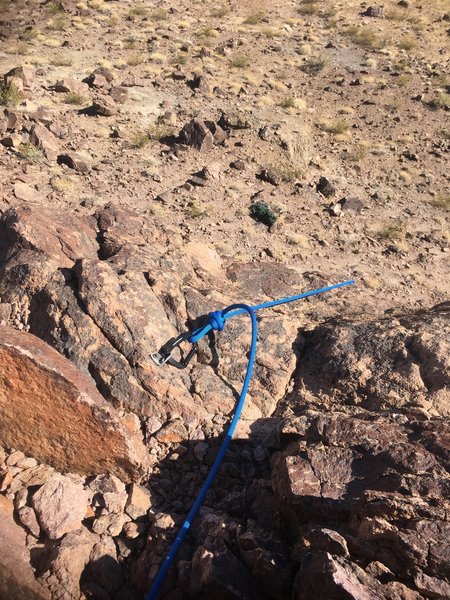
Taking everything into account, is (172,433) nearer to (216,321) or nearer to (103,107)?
(216,321)

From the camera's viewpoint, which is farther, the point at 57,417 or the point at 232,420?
the point at 232,420

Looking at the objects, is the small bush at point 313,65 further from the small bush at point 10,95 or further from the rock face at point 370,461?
the rock face at point 370,461

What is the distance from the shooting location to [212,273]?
5957 mm

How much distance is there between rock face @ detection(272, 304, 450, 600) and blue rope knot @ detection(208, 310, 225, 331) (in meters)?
0.77

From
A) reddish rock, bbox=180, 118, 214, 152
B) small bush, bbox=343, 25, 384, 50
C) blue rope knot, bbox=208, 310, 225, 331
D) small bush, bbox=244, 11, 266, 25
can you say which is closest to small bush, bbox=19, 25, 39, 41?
small bush, bbox=244, 11, 266, 25

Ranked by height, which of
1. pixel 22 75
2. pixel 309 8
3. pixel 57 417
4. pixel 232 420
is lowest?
pixel 232 420

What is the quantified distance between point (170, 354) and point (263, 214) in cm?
485

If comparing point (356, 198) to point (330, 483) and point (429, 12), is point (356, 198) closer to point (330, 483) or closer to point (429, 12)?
point (330, 483)

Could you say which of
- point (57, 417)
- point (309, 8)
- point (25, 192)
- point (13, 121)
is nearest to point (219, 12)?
point (309, 8)

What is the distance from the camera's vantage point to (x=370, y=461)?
3051 mm

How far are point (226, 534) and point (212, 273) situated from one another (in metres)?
3.36

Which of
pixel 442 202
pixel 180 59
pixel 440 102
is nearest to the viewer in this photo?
pixel 442 202

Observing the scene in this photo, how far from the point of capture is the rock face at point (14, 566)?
2938mm


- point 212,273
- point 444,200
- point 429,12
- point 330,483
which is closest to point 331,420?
point 330,483
